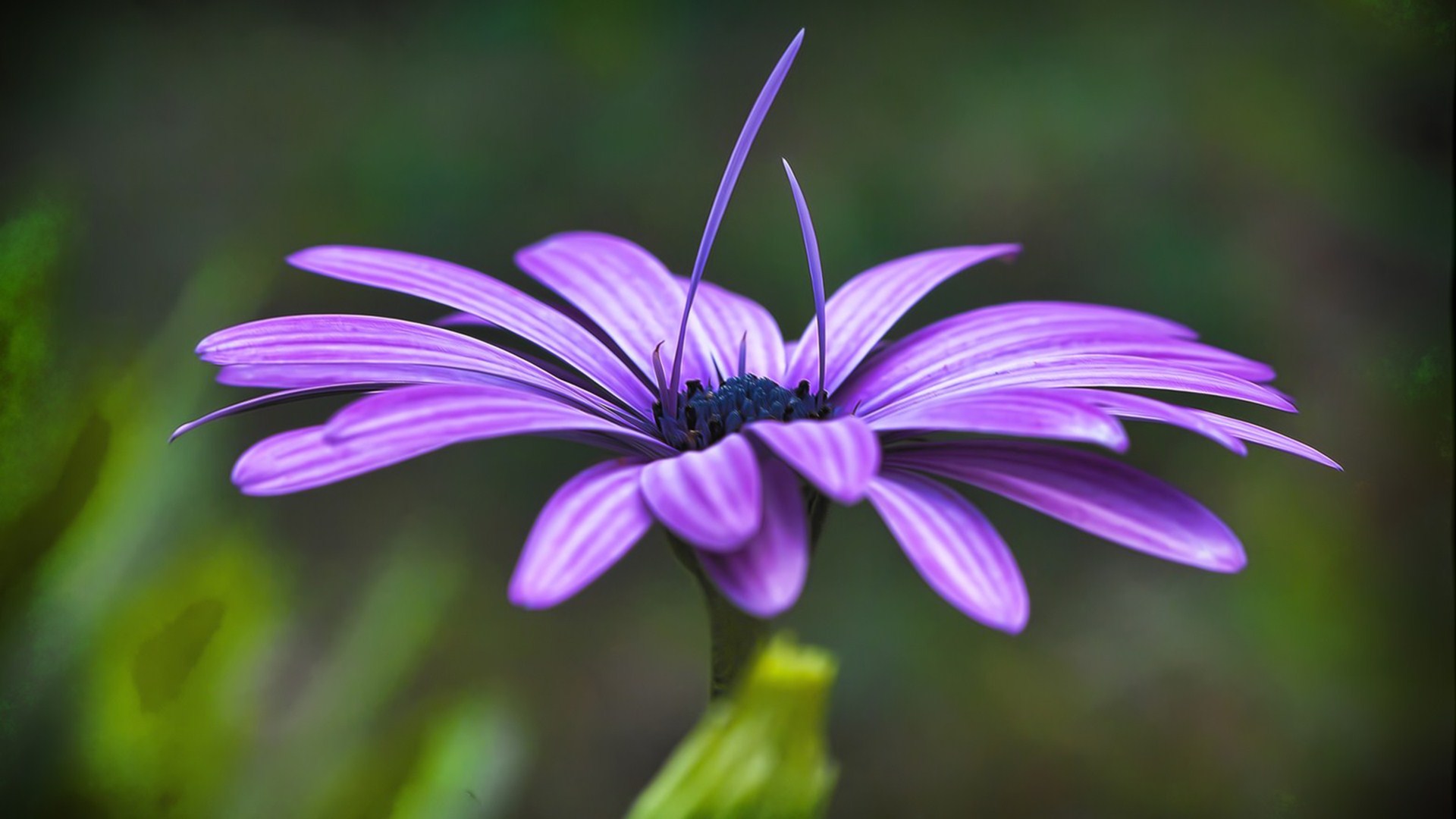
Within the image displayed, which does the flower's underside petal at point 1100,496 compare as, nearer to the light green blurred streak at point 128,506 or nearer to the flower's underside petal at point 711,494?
the flower's underside petal at point 711,494

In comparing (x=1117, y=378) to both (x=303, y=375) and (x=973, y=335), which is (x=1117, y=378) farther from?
(x=303, y=375)

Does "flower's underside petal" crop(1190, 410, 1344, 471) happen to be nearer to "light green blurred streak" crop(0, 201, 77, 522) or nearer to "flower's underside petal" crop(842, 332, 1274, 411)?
"flower's underside petal" crop(842, 332, 1274, 411)

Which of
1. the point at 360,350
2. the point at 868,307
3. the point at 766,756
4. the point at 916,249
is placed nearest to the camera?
the point at 766,756

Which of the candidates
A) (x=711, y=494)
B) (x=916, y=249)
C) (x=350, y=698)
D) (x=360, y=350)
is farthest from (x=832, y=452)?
(x=916, y=249)

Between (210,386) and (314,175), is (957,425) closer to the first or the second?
(210,386)

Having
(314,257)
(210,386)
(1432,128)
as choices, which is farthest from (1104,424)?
(1432,128)

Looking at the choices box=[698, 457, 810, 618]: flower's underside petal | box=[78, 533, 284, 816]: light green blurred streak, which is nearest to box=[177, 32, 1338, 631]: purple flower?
box=[698, 457, 810, 618]: flower's underside petal

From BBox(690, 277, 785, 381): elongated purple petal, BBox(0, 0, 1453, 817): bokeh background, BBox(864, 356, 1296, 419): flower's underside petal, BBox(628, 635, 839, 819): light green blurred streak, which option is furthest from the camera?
BBox(0, 0, 1453, 817): bokeh background
